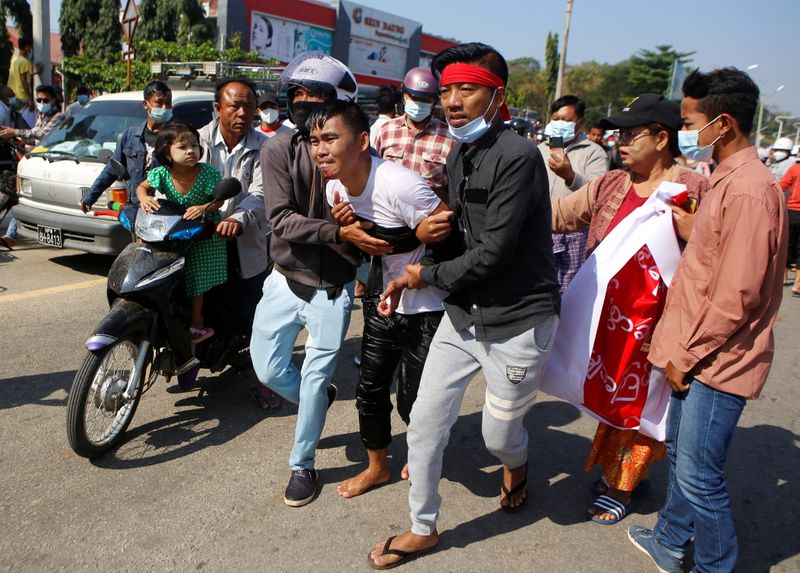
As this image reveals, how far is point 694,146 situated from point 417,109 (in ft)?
8.72

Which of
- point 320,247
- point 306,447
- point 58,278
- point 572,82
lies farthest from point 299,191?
point 572,82

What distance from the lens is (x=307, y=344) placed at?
311 centimetres

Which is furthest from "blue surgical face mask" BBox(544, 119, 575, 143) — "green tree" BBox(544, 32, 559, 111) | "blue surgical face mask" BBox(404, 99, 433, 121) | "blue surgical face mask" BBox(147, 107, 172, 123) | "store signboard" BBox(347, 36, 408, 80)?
"green tree" BBox(544, 32, 559, 111)

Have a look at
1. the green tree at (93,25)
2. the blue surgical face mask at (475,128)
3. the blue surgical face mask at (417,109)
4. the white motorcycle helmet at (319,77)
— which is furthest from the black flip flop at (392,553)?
the green tree at (93,25)

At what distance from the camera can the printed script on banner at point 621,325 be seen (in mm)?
2822

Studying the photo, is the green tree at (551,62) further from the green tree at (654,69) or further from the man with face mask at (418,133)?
the man with face mask at (418,133)

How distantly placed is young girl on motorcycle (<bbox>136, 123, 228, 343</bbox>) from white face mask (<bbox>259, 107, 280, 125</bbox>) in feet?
9.76

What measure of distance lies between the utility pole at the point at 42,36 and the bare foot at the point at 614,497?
12.9 metres

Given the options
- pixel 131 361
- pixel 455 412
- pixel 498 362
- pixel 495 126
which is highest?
pixel 495 126

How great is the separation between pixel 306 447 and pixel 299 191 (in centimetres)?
117

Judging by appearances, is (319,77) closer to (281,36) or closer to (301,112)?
(301,112)

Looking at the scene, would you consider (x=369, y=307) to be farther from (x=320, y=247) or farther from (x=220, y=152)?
Result: (x=220, y=152)

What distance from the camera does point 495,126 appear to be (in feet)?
Answer: 8.58

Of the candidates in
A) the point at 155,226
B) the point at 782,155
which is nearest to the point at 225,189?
the point at 155,226
